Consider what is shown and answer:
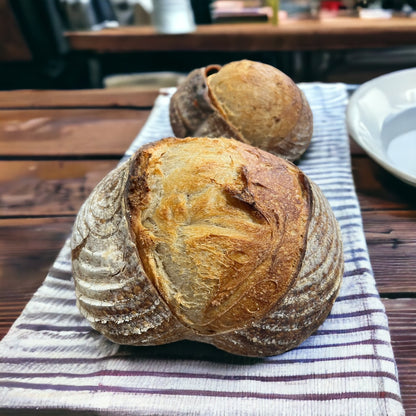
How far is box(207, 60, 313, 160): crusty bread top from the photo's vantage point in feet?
3.57

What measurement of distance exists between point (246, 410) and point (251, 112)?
0.71 m

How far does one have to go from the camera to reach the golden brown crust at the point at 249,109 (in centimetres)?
109

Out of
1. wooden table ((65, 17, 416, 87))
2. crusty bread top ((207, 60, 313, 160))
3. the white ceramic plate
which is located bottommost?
wooden table ((65, 17, 416, 87))

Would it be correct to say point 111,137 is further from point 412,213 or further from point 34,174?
point 412,213

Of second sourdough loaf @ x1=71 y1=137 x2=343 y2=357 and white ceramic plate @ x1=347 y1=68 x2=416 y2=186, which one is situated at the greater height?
second sourdough loaf @ x1=71 y1=137 x2=343 y2=357

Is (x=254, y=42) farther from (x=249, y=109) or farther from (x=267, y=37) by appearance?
(x=249, y=109)

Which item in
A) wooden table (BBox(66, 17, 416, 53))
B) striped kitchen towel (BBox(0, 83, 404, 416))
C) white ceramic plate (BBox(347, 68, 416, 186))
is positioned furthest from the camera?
wooden table (BBox(66, 17, 416, 53))

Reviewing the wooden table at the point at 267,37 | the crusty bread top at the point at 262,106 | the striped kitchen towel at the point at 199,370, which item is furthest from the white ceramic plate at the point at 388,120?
the wooden table at the point at 267,37

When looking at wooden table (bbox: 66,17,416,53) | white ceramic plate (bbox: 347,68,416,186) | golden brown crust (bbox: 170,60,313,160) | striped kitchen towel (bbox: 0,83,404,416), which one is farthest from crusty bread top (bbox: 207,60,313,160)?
wooden table (bbox: 66,17,416,53)

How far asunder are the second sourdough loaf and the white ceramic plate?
1.38 feet

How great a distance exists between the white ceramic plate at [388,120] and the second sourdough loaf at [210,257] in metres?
0.42

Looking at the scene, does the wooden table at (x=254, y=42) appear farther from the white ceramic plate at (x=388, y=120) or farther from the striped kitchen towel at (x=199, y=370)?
the striped kitchen towel at (x=199, y=370)

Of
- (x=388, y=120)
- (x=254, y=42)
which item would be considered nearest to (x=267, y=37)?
(x=254, y=42)

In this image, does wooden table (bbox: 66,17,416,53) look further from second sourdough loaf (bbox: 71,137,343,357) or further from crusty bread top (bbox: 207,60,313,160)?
second sourdough loaf (bbox: 71,137,343,357)
